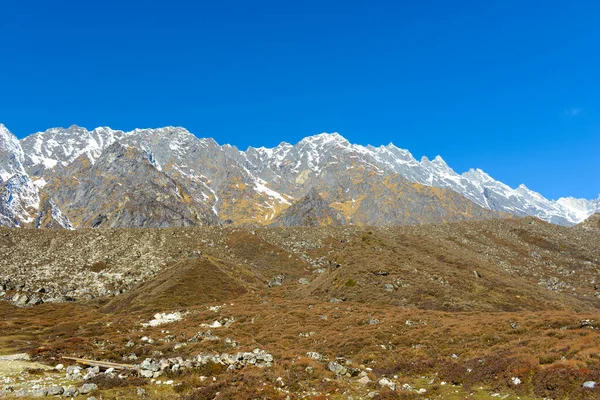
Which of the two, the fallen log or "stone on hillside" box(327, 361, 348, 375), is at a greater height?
"stone on hillside" box(327, 361, 348, 375)

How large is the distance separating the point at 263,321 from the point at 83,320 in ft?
88.2

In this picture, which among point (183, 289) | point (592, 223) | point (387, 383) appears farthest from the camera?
point (592, 223)

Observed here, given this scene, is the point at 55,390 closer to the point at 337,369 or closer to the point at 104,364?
the point at 104,364

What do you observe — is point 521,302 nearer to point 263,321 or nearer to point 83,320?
point 263,321

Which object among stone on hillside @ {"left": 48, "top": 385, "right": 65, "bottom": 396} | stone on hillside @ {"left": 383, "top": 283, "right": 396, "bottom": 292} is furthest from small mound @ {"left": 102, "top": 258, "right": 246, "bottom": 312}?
stone on hillside @ {"left": 48, "top": 385, "right": 65, "bottom": 396}

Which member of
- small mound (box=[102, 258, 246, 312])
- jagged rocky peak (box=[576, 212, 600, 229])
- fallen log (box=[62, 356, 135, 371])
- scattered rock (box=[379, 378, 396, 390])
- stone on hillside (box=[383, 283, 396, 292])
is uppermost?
jagged rocky peak (box=[576, 212, 600, 229])

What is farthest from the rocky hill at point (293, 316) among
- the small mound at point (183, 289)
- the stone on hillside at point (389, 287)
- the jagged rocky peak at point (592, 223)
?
the jagged rocky peak at point (592, 223)

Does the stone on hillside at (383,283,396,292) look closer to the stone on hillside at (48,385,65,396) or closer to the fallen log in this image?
the fallen log

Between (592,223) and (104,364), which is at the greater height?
(592,223)

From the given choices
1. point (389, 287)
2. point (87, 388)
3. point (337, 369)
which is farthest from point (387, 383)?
point (389, 287)

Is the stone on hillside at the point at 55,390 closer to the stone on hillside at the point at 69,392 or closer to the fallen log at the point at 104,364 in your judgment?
the stone on hillside at the point at 69,392

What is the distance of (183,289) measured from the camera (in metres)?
64.6

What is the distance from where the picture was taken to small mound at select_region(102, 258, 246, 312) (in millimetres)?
60688

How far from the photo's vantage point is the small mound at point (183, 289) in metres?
→ 60.7
